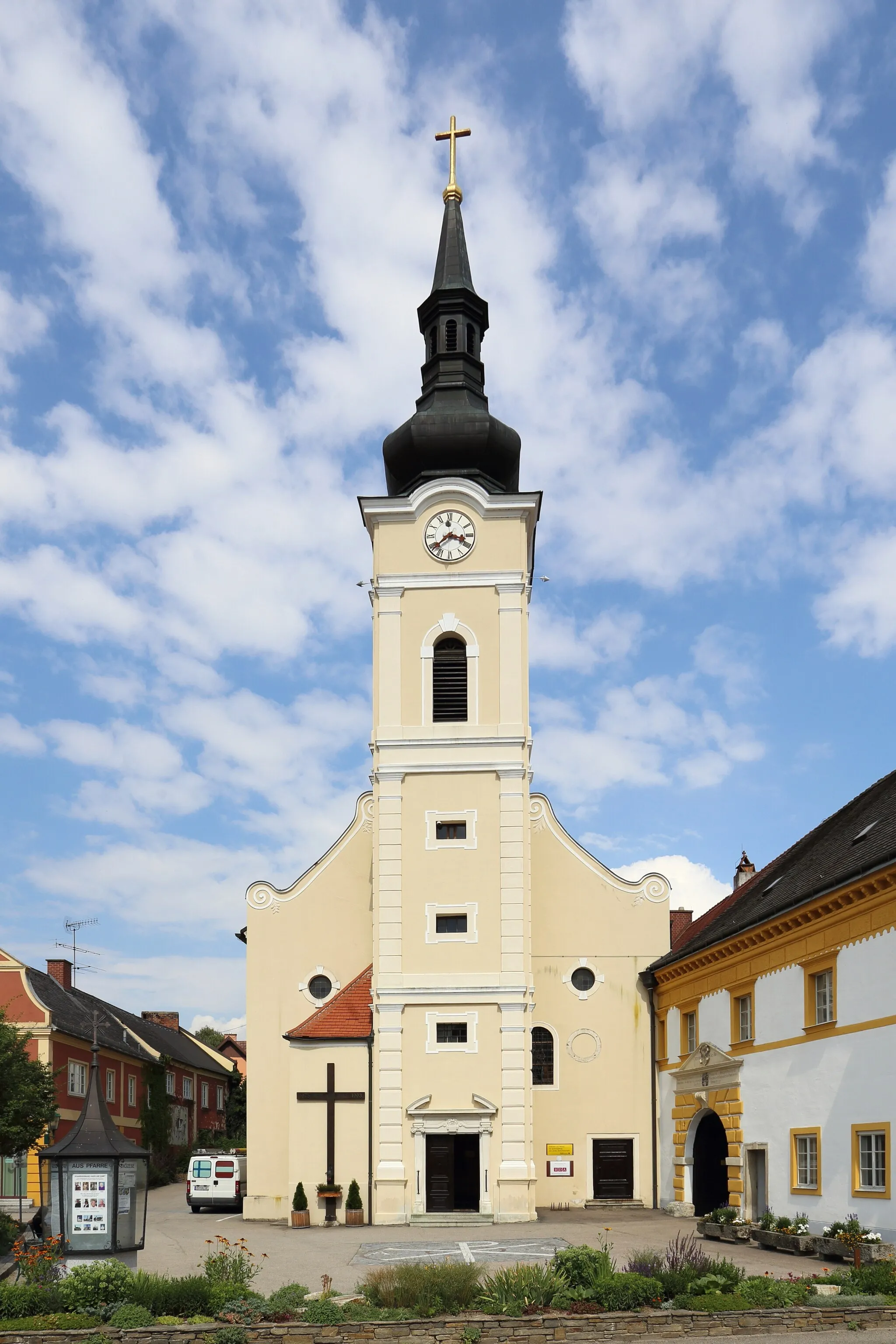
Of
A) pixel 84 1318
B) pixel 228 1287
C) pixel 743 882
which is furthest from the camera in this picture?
pixel 743 882

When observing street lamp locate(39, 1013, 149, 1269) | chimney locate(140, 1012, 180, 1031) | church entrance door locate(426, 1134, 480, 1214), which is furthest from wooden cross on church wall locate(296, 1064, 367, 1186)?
chimney locate(140, 1012, 180, 1031)

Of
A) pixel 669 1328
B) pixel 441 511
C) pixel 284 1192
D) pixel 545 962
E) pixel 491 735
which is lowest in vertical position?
pixel 284 1192

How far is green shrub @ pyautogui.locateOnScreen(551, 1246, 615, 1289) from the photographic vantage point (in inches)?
659

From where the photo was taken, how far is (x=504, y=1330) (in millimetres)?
15516

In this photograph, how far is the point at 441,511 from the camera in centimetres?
3572

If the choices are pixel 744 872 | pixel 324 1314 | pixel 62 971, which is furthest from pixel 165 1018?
pixel 324 1314

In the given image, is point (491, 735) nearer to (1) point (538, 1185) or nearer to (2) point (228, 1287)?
(1) point (538, 1185)

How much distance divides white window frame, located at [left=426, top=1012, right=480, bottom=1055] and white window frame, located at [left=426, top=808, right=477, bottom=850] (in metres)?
4.10

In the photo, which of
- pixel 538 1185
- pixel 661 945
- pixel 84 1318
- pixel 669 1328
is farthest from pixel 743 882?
pixel 84 1318

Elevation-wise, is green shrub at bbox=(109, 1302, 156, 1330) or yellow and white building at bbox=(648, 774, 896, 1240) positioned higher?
yellow and white building at bbox=(648, 774, 896, 1240)

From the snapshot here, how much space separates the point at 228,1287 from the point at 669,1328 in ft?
18.1

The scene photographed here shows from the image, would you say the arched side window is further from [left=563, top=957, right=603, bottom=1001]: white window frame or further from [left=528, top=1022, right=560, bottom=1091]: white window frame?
[left=563, top=957, right=603, bottom=1001]: white window frame

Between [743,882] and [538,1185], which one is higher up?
[743,882]

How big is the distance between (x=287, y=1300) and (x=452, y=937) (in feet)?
55.8
